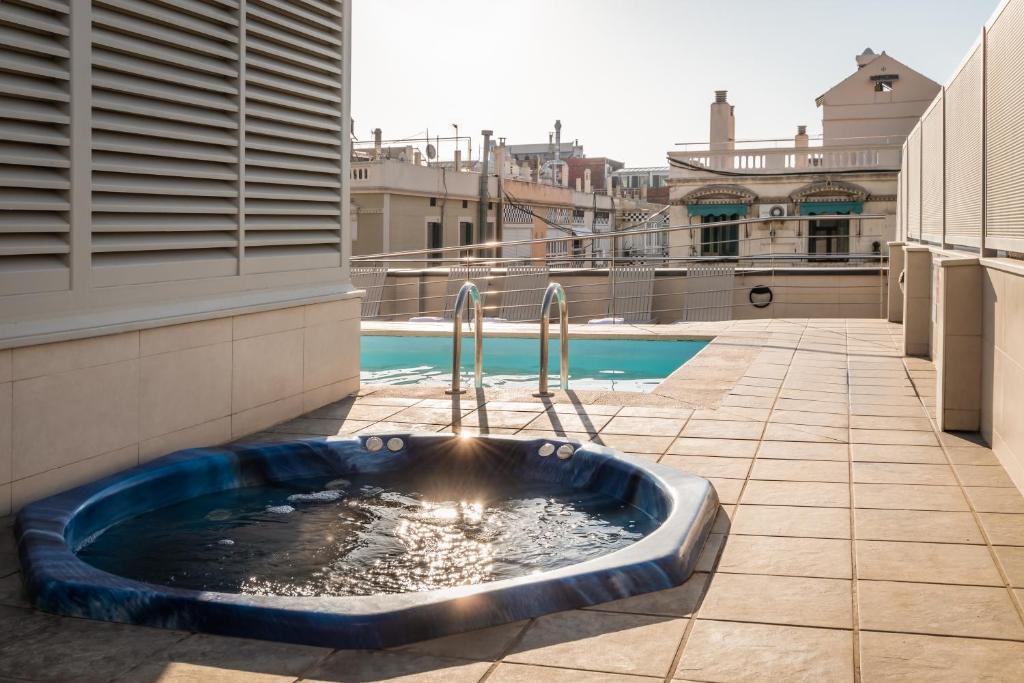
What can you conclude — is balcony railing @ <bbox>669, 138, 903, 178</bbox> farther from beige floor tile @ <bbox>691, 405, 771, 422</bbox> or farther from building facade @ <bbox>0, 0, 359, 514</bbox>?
building facade @ <bbox>0, 0, 359, 514</bbox>

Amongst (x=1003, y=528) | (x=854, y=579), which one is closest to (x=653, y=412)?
(x=1003, y=528)

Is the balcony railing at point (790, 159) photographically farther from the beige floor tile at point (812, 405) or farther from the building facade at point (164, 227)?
the building facade at point (164, 227)

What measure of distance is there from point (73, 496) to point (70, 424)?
1.15ft

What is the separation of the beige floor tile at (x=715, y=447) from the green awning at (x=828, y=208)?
23.5 m

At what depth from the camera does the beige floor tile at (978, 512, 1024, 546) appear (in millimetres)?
3590

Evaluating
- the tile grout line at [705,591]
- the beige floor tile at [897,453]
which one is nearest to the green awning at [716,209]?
the tile grout line at [705,591]

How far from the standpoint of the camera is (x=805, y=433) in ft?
18.4

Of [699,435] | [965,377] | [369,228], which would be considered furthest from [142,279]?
[369,228]

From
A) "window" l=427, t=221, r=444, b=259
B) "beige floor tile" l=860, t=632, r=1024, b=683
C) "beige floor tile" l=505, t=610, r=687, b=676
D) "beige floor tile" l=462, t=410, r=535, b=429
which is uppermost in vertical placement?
"window" l=427, t=221, r=444, b=259

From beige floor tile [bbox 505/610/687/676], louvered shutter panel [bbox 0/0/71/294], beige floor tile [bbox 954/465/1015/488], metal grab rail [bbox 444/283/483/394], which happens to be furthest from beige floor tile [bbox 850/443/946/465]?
louvered shutter panel [bbox 0/0/71/294]

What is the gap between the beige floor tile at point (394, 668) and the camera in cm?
248

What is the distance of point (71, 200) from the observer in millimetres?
4230

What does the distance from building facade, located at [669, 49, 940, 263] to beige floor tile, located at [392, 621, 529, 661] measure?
23.5 metres

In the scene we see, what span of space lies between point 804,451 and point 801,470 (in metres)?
0.44
